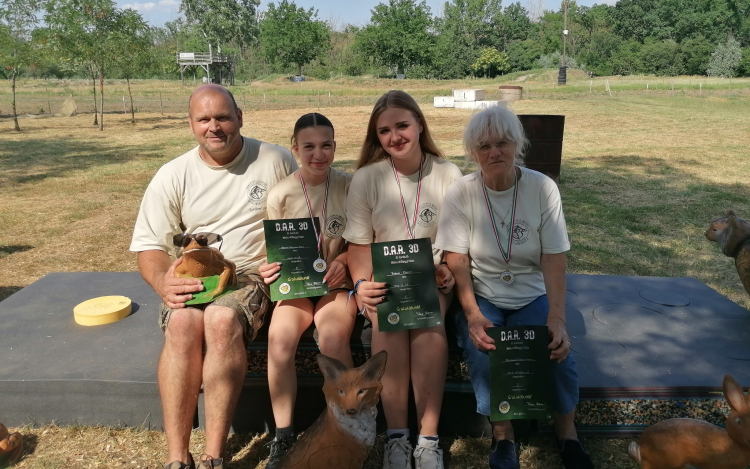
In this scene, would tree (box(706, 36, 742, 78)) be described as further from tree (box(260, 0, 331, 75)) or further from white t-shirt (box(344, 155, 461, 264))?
white t-shirt (box(344, 155, 461, 264))

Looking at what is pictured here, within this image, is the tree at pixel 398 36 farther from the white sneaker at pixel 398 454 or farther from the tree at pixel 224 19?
the white sneaker at pixel 398 454

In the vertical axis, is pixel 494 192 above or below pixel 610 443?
above

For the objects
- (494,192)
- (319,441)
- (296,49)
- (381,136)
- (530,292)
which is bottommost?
(319,441)

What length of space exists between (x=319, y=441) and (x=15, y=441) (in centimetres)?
139

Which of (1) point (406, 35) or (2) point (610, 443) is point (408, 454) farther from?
(1) point (406, 35)

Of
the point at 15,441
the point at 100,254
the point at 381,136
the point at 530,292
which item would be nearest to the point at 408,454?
the point at 530,292

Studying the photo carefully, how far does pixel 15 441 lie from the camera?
2.47 m

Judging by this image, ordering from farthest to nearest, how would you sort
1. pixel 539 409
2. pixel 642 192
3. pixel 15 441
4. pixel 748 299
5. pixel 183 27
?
pixel 183 27 → pixel 642 192 → pixel 748 299 → pixel 15 441 → pixel 539 409

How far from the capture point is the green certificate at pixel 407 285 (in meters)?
2.32

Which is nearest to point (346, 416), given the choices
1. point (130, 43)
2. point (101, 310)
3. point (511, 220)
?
point (511, 220)

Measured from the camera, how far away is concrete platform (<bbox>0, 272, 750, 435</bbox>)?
260 centimetres

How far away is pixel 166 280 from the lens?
2.40 meters

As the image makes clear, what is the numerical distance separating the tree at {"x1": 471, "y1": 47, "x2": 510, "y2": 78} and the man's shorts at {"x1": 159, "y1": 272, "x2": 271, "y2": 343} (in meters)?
63.0

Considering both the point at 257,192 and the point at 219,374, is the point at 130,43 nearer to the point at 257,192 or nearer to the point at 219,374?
the point at 257,192
